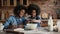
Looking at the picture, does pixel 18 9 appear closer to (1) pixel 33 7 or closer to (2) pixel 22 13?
(2) pixel 22 13

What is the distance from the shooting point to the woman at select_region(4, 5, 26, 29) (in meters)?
2.00

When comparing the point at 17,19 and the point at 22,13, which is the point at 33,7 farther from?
the point at 17,19

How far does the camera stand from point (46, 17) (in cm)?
203

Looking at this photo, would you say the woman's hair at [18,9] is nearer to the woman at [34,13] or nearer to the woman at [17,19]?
the woman at [17,19]

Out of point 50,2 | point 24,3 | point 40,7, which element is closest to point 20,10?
point 24,3

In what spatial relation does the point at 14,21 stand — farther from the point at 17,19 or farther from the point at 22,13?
the point at 22,13

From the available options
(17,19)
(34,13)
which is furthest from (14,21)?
(34,13)

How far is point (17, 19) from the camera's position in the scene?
204 centimetres

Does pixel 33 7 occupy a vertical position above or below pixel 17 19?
above

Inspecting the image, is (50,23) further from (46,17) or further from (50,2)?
(50,2)

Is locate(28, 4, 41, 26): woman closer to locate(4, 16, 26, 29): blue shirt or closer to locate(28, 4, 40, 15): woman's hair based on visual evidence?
locate(28, 4, 40, 15): woman's hair

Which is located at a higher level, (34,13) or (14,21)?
(34,13)

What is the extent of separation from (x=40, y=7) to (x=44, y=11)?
0.08 meters

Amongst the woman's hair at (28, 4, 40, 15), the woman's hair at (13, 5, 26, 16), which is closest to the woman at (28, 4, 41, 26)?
the woman's hair at (28, 4, 40, 15)
